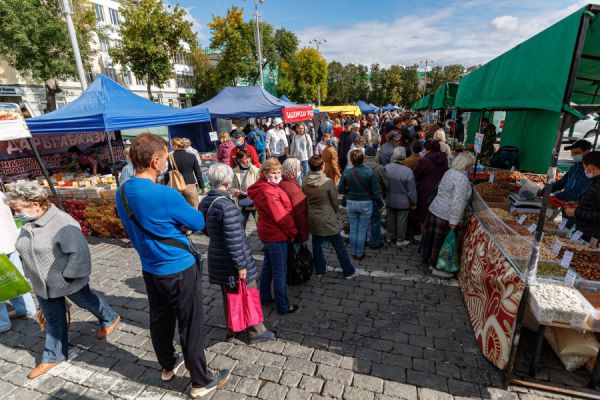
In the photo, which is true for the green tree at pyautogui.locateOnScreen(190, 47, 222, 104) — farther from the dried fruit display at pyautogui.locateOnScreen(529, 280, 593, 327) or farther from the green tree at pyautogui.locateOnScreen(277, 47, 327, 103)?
the dried fruit display at pyautogui.locateOnScreen(529, 280, 593, 327)

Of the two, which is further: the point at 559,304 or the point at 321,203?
the point at 321,203

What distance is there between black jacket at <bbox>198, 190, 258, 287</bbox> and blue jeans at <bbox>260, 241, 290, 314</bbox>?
1.52 feet

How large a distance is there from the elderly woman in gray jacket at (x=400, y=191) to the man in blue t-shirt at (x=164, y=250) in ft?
11.9

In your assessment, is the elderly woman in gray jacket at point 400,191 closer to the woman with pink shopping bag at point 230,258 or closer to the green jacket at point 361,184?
the green jacket at point 361,184

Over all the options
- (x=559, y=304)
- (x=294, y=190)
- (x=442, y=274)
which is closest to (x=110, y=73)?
(x=294, y=190)

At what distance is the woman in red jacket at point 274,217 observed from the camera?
3.30 m

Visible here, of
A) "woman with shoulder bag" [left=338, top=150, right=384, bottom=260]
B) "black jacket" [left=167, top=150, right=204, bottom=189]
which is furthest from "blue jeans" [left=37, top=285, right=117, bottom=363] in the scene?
"woman with shoulder bag" [left=338, top=150, right=384, bottom=260]

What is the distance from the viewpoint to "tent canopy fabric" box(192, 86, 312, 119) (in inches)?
468

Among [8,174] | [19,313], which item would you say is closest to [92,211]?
[19,313]

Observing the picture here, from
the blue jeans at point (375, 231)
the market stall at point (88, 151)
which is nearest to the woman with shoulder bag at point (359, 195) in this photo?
the blue jeans at point (375, 231)

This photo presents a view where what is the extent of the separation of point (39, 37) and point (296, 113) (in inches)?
729

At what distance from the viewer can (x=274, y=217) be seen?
3301 mm

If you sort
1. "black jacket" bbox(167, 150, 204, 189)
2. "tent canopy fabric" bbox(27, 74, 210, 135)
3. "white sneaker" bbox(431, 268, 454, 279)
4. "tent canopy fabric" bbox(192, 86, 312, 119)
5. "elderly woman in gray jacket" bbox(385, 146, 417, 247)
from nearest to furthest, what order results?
1. "white sneaker" bbox(431, 268, 454, 279)
2. "elderly woman in gray jacket" bbox(385, 146, 417, 247)
3. "black jacket" bbox(167, 150, 204, 189)
4. "tent canopy fabric" bbox(27, 74, 210, 135)
5. "tent canopy fabric" bbox(192, 86, 312, 119)

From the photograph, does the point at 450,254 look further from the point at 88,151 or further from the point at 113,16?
the point at 113,16
